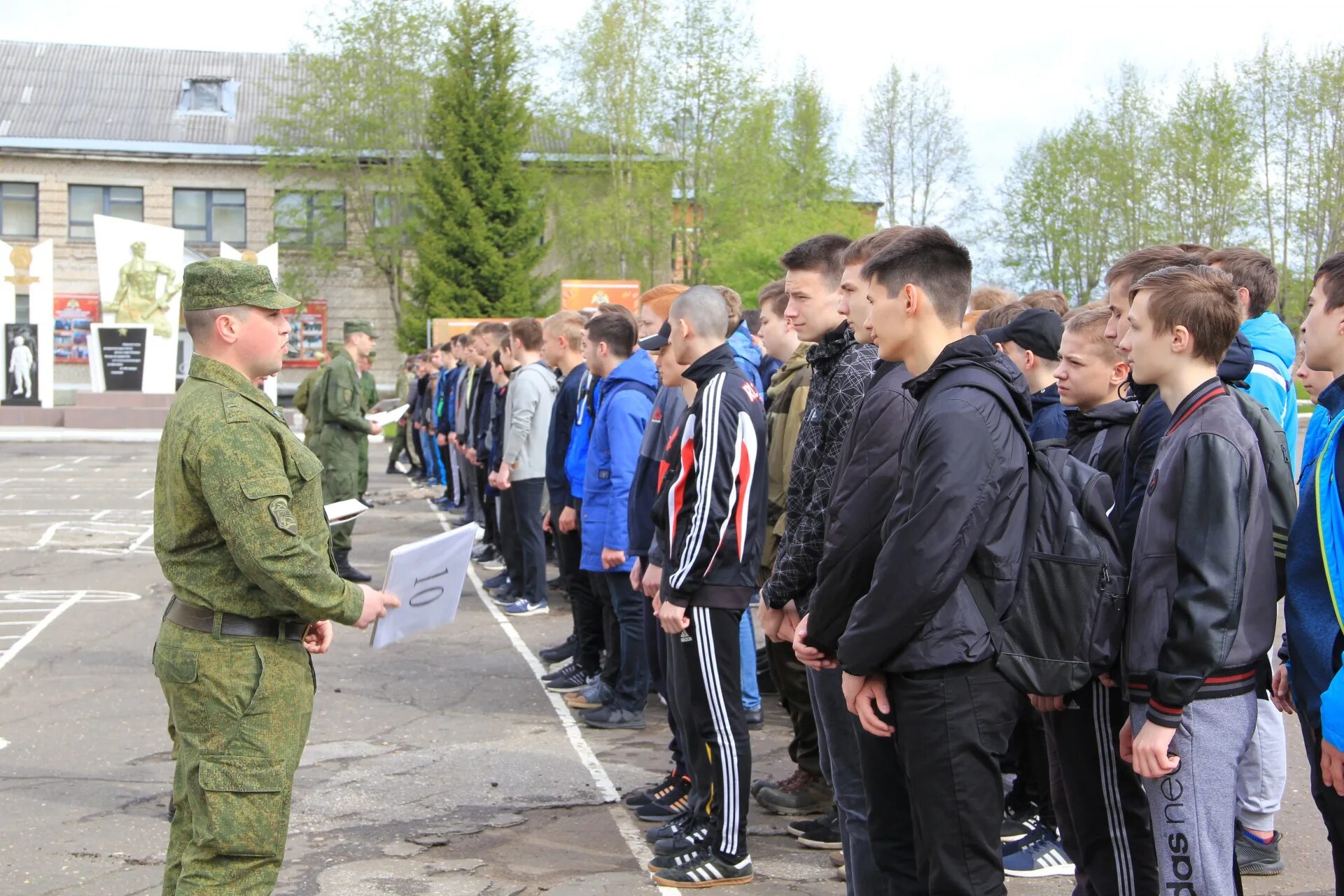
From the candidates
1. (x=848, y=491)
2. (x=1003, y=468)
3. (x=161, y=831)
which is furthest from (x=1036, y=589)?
(x=161, y=831)

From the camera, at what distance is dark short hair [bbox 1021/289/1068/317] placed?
6.45 m

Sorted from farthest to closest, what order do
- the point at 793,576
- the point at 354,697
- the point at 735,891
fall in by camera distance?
the point at 354,697, the point at 735,891, the point at 793,576

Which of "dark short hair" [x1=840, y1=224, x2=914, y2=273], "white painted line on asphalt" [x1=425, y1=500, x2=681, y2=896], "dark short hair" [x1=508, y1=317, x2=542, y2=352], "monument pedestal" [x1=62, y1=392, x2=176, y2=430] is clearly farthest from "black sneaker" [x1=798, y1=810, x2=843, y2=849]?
"monument pedestal" [x1=62, y1=392, x2=176, y2=430]

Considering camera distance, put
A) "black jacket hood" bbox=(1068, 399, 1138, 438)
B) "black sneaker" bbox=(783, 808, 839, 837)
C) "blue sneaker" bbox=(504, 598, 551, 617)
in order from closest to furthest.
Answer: "black jacket hood" bbox=(1068, 399, 1138, 438) < "black sneaker" bbox=(783, 808, 839, 837) < "blue sneaker" bbox=(504, 598, 551, 617)

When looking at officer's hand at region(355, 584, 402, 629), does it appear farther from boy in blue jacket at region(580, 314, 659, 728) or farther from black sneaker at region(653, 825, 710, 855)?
boy in blue jacket at region(580, 314, 659, 728)

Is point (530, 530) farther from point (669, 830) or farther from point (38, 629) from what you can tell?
point (669, 830)

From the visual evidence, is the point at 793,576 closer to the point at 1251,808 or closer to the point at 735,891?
the point at 735,891

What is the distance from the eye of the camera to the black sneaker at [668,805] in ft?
18.5

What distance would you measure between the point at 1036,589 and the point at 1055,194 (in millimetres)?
46172

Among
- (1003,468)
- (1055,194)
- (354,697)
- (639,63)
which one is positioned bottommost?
(354,697)

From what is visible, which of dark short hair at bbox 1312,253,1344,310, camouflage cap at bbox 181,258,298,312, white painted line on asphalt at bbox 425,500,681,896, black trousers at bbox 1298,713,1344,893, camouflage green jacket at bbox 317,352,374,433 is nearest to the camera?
black trousers at bbox 1298,713,1344,893

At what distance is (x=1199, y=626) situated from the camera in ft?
10.7

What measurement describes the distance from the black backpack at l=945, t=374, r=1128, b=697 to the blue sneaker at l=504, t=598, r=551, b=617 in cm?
769

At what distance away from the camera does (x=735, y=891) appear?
16.0 feet
